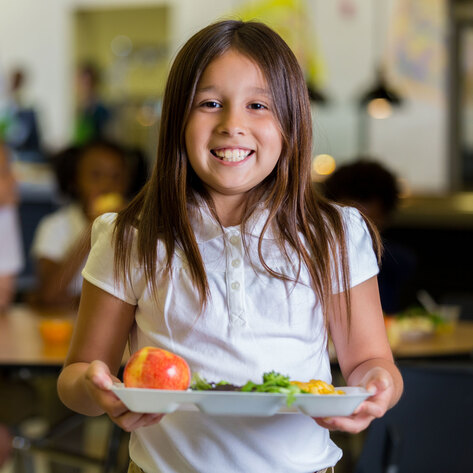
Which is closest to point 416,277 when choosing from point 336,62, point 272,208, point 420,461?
point 336,62

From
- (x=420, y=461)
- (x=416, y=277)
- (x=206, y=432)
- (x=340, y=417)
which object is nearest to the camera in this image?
(x=340, y=417)

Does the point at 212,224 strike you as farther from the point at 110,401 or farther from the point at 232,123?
the point at 110,401

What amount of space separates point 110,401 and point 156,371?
0.22 ft

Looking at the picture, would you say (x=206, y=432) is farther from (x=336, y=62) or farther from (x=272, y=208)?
(x=336, y=62)

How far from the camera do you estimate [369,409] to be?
42.4 inches

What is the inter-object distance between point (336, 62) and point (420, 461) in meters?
5.22

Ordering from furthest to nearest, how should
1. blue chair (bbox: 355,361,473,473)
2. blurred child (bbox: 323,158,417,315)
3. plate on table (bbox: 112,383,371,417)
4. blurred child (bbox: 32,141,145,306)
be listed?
1. blurred child (bbox: 32,141,145,306)
2. blurred child (bbox: 323,158,417,315)
3. blue chair (bbox: 355,361,473,473)
4. plate on table (bbox: 112,383,371,417)

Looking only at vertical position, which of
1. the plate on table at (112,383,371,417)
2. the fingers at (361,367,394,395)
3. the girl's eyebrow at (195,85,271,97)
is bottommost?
the fingers at (361,367,394,395)

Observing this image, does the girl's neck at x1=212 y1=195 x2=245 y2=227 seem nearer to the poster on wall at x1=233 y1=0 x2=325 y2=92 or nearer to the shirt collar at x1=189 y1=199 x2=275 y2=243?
the shirt collar at x1=189 y1=199 x2=275 y2=243

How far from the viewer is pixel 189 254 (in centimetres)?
122

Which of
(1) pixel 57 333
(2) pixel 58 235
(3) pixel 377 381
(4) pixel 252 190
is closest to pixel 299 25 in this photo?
(2) pixel 58 235

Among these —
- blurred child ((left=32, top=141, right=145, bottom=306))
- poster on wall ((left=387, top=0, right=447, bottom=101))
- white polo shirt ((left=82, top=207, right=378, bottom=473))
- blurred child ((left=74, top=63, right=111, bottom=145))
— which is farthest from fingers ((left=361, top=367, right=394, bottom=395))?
blurred child ((left=74, top=63, right=111, bottom=145))

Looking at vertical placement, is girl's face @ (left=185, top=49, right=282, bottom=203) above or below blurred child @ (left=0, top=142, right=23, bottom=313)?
above

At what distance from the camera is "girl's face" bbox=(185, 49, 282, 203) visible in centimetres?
119
